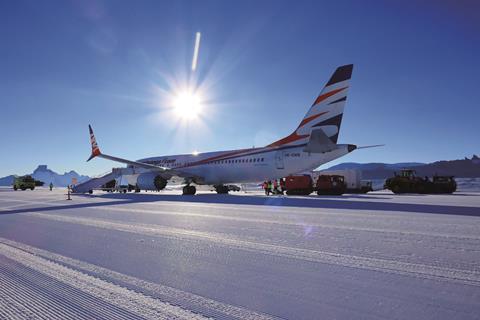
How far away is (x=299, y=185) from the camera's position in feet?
76.5

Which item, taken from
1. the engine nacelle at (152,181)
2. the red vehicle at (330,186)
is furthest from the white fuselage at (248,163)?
the red vehicle at (330,186)

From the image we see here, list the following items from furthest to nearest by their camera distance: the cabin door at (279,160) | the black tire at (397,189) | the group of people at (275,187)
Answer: the black tire at (397,189) < the group of people at (275,187) < the cabin door at (279,160)

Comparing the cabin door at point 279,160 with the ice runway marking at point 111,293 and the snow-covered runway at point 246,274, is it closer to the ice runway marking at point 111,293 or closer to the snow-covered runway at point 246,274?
the snow-covered runway at point 246,274

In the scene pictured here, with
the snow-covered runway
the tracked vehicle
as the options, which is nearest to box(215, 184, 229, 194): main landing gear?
the snow-covered runway

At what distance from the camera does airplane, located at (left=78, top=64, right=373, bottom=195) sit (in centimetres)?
1841

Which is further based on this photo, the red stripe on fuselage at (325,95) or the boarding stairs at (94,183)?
the boarding stairs at (94,183)

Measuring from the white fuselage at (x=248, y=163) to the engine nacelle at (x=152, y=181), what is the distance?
2329 millimetres

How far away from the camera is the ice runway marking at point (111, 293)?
8.09 ft

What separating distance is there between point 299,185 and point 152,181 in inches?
414

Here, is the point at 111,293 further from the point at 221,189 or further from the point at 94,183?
the point at 94,183

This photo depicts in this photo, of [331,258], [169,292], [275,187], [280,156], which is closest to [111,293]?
[169,292]

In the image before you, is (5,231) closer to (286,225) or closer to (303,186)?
(286,225)

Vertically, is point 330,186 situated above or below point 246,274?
above

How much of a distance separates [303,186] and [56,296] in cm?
2122
